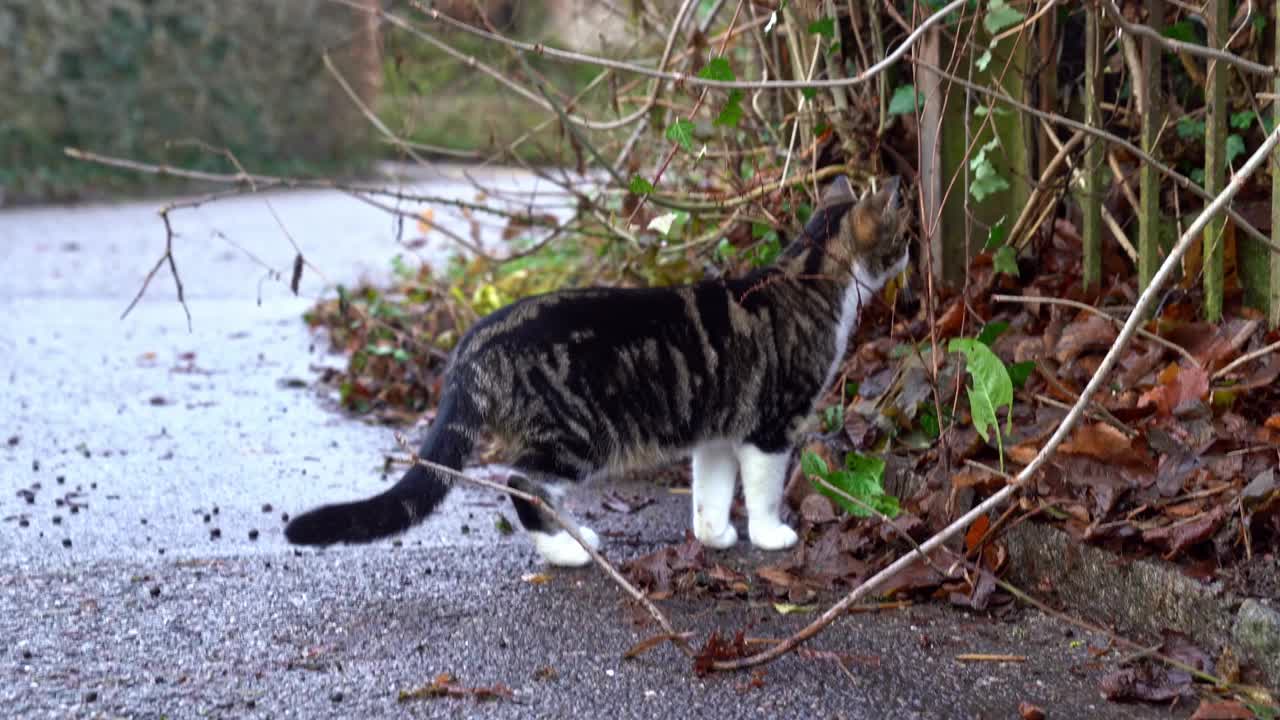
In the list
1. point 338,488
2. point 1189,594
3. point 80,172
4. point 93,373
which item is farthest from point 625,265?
point 80,172

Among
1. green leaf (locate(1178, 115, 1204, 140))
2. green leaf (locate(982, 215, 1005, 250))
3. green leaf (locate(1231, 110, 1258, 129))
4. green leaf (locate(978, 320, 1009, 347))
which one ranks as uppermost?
green leaf (locate(1231, 110, 1258, 129))

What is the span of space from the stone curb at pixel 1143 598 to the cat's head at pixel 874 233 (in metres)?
1.11

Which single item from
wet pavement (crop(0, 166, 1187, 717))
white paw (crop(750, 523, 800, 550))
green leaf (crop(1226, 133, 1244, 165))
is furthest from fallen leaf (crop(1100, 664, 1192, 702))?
green leaf (crop(1226, 133, 1244, 165))

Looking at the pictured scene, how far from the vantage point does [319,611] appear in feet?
12.3

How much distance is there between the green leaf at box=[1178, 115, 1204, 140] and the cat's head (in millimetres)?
1088

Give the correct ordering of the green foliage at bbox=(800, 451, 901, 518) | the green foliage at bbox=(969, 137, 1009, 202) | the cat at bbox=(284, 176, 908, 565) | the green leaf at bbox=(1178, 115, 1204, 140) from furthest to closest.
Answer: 1. the green foliage at bbox=(969, 137, 1009, 202)
2. the green leaf at bbox=(1178, 115, 1204, 140)
3. the cat at bbox=(284, 176, 908, 565)
4. the green foliage at bbox=(800, 451, 901, 518)

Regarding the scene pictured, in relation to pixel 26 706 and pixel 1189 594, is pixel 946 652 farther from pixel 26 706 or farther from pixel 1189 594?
pixel 26 706

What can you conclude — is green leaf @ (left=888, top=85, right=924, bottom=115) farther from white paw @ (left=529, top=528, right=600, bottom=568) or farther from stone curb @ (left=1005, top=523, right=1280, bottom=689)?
white paw @ (left=529, top=528, right=600, bottom=568)

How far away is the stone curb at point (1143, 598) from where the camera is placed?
3.09 metres

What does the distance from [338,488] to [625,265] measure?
1.80m

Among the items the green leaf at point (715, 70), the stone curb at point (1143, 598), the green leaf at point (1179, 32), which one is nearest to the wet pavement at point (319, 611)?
the stone curb at point (1143, 598)

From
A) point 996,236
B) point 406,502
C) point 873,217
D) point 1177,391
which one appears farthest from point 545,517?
point 996,236

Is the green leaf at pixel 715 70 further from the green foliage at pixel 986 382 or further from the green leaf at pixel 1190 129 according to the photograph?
the green leaf at pixel 1190 129

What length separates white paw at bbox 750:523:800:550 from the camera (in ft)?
14.2
